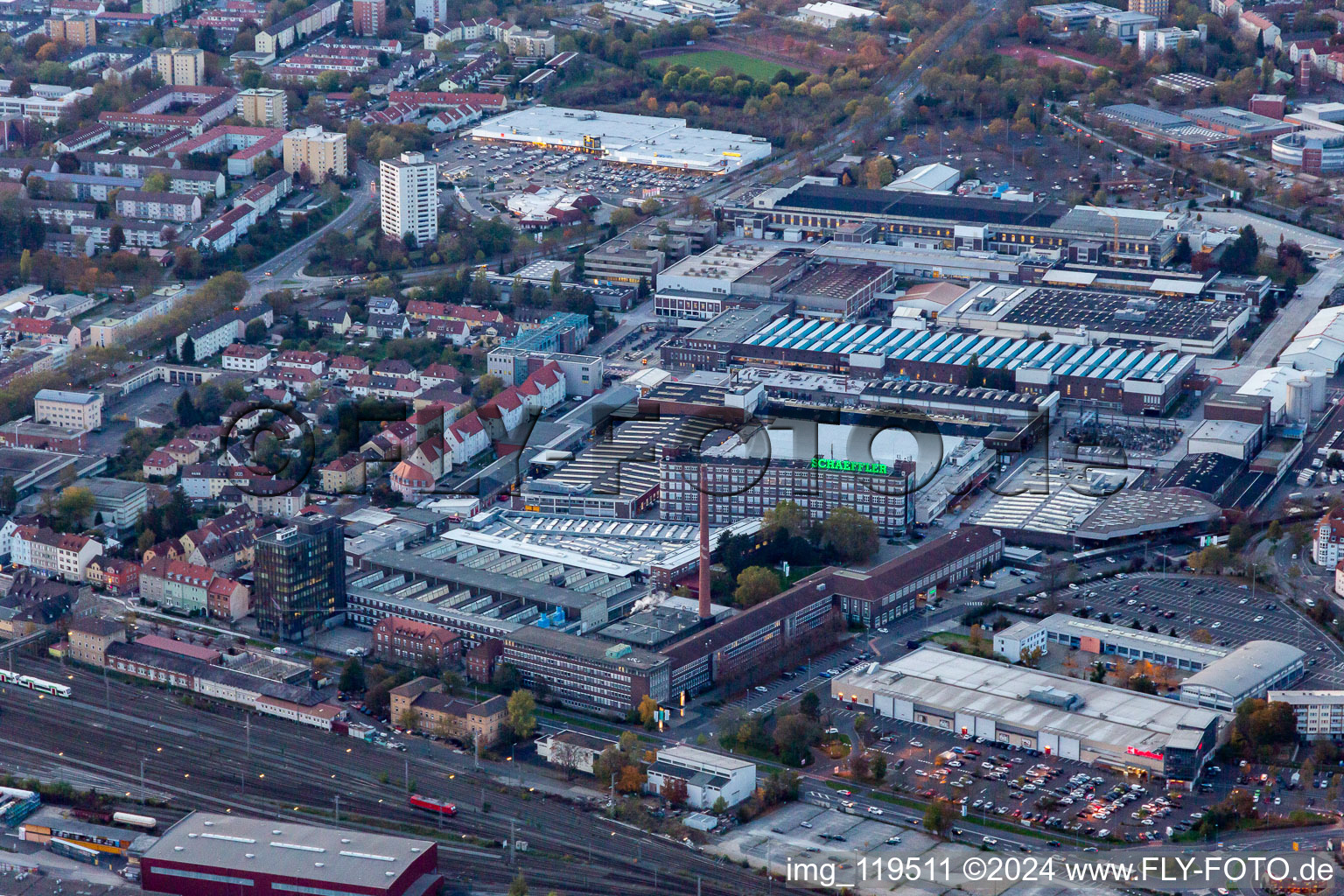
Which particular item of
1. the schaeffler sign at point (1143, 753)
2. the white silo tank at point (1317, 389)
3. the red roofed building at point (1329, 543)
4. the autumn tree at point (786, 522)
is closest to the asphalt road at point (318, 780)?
the schaeffler sign at point (1143, 753)

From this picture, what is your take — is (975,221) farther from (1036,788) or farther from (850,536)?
(1036,788)

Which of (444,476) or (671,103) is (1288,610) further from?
(671,103)

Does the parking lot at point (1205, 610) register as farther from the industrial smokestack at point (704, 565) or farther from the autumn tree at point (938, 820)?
the autumn tree at point (938, 820)

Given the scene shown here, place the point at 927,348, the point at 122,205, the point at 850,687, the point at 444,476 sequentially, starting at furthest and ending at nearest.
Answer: the point at 122,205, the point at 927,348, the point at 444,476, the point at 850,687

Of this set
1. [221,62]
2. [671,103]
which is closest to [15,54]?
[221,62]

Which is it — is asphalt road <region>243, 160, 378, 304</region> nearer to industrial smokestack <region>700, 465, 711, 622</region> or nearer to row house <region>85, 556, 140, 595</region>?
row house <region>85, 556, 140, 595</region>

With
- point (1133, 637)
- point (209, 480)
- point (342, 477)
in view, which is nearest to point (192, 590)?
point (209, 480)

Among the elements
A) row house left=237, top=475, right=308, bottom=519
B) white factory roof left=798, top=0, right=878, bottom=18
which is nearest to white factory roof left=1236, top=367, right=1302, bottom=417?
row house left=237, top=475, right=308, bottom=519
